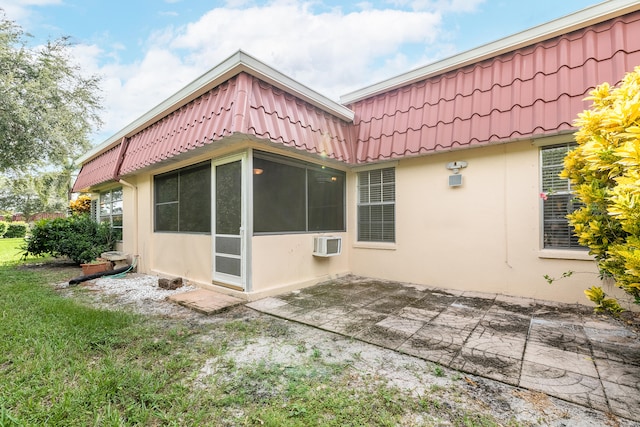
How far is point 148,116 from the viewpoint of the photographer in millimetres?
5504

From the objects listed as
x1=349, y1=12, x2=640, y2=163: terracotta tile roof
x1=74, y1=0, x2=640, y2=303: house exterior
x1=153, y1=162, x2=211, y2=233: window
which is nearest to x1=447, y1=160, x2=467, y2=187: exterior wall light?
x1=74, y1=0, x2=640, y2=303: house exterior

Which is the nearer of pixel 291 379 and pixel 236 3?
pixel 291 379

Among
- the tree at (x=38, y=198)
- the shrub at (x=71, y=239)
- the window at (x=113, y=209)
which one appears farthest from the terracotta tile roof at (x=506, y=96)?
the tree at (x=38, y=198)

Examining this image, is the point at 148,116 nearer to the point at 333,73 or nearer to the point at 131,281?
the point at 131,281

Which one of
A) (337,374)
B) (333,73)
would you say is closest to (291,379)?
(337,374)

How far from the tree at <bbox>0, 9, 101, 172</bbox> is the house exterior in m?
3.76

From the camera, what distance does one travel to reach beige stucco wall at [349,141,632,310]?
13.1 ft

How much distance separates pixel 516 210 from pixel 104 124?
39.5 feet

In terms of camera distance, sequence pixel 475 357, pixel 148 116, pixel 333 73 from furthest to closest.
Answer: pixel 333 73
pixel 148 116
pixel 475 357

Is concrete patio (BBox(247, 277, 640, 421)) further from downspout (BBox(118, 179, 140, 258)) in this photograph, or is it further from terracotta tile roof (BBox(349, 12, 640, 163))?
downspout (BBox(118, 179, 140, 258))

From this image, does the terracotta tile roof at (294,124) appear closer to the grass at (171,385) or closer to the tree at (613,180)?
the grass at (171,385)

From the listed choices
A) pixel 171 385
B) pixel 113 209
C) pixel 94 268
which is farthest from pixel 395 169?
pixel 113 209

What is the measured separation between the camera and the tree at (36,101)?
22.7ft

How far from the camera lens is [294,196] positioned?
4816 millimetres
